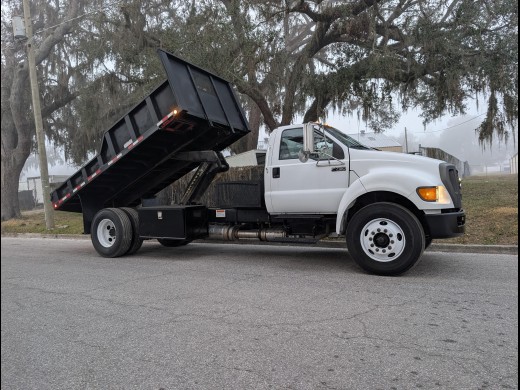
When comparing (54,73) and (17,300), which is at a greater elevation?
(54,73)

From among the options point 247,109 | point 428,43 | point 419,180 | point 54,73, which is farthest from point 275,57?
point 54,73

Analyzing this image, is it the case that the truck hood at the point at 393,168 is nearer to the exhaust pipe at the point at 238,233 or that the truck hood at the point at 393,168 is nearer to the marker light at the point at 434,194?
the marker light at the point at 434,194

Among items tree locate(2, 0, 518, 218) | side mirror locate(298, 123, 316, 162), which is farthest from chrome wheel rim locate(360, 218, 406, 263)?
tree locate(2, 0, 518, 218)

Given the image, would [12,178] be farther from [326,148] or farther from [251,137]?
[326,148]

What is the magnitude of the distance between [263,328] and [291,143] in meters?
3.72

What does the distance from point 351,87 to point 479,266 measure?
29.1 feet

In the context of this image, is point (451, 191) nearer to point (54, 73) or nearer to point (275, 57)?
point (275, 57)

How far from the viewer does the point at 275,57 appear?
13.6 m

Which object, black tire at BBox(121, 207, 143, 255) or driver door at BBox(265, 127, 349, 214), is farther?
black tire at BBox(121, 207, 143, 255)

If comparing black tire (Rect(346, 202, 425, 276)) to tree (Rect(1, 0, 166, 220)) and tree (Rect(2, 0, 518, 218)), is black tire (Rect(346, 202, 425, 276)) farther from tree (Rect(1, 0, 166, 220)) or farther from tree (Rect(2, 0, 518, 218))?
tree (Rect(1, 0, 166, 220))

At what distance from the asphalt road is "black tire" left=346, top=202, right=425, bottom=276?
→ 254 millimetres

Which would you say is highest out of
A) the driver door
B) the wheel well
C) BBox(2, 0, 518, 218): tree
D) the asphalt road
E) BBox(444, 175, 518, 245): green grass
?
BBox(2, 0, 518, 218): tree

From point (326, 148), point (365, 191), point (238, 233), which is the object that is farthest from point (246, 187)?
point (365, 191)

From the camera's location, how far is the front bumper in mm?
5637
